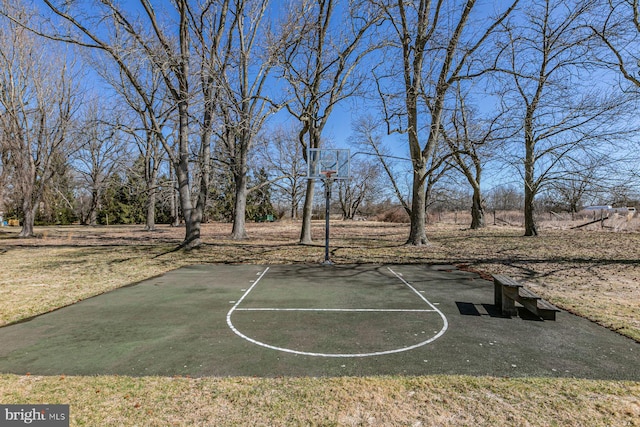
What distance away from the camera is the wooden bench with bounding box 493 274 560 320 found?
169 inches

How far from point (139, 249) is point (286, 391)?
12048 mm

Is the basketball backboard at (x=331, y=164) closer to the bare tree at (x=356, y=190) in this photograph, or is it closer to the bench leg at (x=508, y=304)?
the bench leg at (x=508, y=304)

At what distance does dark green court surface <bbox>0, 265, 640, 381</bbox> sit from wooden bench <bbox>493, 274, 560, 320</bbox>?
0.55ft

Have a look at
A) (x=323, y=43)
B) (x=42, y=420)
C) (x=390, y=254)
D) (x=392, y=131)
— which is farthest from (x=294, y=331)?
(x=323, y=43)

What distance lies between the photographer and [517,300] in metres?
4.60

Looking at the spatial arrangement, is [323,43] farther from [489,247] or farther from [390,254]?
[489,247]

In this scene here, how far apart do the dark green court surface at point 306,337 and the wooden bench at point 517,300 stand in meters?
0.17

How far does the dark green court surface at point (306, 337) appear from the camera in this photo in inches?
123

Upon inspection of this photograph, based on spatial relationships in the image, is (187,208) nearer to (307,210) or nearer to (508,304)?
(307,210)

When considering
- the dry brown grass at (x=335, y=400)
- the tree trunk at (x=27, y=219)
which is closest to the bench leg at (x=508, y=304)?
the dry brown grass at (x=335, y=400)

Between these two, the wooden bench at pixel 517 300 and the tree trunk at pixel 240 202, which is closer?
the wooden bench at pixel 517 300

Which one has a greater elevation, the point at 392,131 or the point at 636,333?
the point at 392,131

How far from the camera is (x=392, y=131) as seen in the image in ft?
35.6

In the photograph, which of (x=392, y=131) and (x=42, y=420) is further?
(x=392, y=131)
